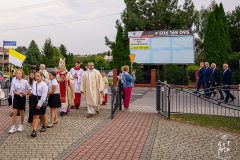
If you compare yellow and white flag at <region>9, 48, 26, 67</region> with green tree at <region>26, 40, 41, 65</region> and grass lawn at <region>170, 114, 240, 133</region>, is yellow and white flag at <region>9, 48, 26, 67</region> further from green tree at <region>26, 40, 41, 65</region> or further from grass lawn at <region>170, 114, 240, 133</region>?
green tree at <region>26, 40, 41, 65</region>

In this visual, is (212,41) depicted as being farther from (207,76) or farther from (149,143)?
(149,143)

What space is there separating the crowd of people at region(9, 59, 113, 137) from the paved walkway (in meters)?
0.45

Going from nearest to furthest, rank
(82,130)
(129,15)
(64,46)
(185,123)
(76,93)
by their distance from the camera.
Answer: (82,130)
(185,123)
(76,93)
(129,15)
(64,46)

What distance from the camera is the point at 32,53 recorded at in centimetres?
6744

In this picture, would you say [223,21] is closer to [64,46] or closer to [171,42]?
[171,42]

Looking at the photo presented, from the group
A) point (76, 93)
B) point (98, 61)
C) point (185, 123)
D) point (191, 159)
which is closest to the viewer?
point (191, 159)

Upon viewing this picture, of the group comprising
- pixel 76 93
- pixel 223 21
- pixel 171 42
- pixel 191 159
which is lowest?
pixel 191 159

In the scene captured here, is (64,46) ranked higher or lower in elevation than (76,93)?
higher

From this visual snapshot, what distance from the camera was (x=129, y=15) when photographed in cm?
2872

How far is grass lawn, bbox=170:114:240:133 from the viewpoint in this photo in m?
7.18

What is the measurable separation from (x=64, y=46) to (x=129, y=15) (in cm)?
5997

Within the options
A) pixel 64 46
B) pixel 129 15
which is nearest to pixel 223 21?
pixel 129 15

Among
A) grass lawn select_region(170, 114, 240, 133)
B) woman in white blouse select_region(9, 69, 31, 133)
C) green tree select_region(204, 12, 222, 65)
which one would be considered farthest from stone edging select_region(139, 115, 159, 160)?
green tree select_region(204, 12, 222, 65)

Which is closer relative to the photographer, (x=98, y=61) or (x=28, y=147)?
(x=28, y=147)
